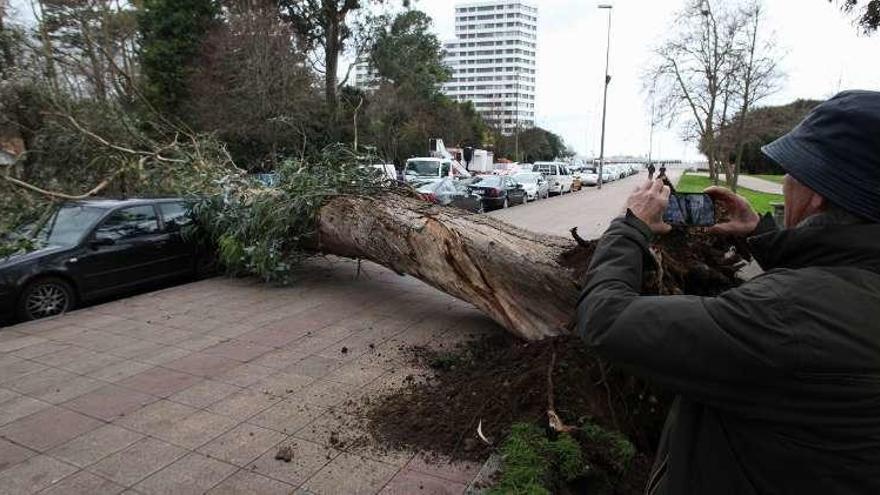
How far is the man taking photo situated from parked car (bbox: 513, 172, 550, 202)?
82.0ft

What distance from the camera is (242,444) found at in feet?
11.6

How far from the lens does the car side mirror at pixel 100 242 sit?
24.1 feet

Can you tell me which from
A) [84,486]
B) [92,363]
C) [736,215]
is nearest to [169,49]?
[92,363]

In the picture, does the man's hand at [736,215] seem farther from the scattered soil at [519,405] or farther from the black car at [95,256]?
the black car at [95,256]

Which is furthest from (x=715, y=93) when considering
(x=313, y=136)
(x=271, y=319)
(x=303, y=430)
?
(x=303, y=430)

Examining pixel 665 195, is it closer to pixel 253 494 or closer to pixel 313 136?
pixel 253 494

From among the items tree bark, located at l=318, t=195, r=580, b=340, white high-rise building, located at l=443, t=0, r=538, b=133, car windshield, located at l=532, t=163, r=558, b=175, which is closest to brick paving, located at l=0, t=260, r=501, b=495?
tree bark, located at l=318, t=195, r=580, b=340

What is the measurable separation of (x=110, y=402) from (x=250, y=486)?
1.77 meters

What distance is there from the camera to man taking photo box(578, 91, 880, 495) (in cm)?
109

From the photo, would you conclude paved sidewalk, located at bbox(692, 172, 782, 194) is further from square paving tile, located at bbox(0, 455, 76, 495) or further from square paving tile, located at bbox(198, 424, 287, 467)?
square paving tile, located at bbox(0, 455, 76, 495)

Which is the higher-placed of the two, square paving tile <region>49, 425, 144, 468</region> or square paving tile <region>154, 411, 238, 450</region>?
square paving tile <region>49, 425, 144, 468</region>

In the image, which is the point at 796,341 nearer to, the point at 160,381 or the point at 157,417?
the point at 157,417

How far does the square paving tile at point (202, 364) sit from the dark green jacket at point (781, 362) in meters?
4.19

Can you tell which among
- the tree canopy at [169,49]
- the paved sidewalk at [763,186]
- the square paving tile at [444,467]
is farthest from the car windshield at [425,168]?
the square paving tile at [444,467]
